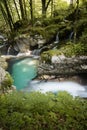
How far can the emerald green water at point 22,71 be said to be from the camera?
12650mm

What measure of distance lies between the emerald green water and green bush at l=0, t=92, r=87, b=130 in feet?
19.3

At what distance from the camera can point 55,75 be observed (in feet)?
41.7

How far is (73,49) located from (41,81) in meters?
2.91

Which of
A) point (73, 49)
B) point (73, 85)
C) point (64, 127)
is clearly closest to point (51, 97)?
point (64, 127)

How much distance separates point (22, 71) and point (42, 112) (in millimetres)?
8995

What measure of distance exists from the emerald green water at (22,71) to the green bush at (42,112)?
232 inches

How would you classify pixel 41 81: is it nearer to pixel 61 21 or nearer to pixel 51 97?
pixel 51 97

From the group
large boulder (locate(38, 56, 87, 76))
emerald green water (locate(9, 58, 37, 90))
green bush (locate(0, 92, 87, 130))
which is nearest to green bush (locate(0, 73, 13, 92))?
emerald green water (locate(9, 58, 37, 90))

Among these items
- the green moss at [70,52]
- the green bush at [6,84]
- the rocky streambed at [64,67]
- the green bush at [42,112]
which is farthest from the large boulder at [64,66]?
the green bush at [42,112]

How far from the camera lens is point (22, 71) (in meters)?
14.4

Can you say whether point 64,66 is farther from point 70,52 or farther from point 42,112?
point 42,112

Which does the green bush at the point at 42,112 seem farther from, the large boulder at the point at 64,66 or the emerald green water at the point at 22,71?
the large boulder at the point at 64,66

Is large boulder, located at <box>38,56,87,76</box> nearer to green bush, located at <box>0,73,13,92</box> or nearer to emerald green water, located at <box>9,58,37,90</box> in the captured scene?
emerald green water, located at <box>9,58,37,90</box>

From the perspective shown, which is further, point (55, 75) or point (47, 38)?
point (47, 38)
